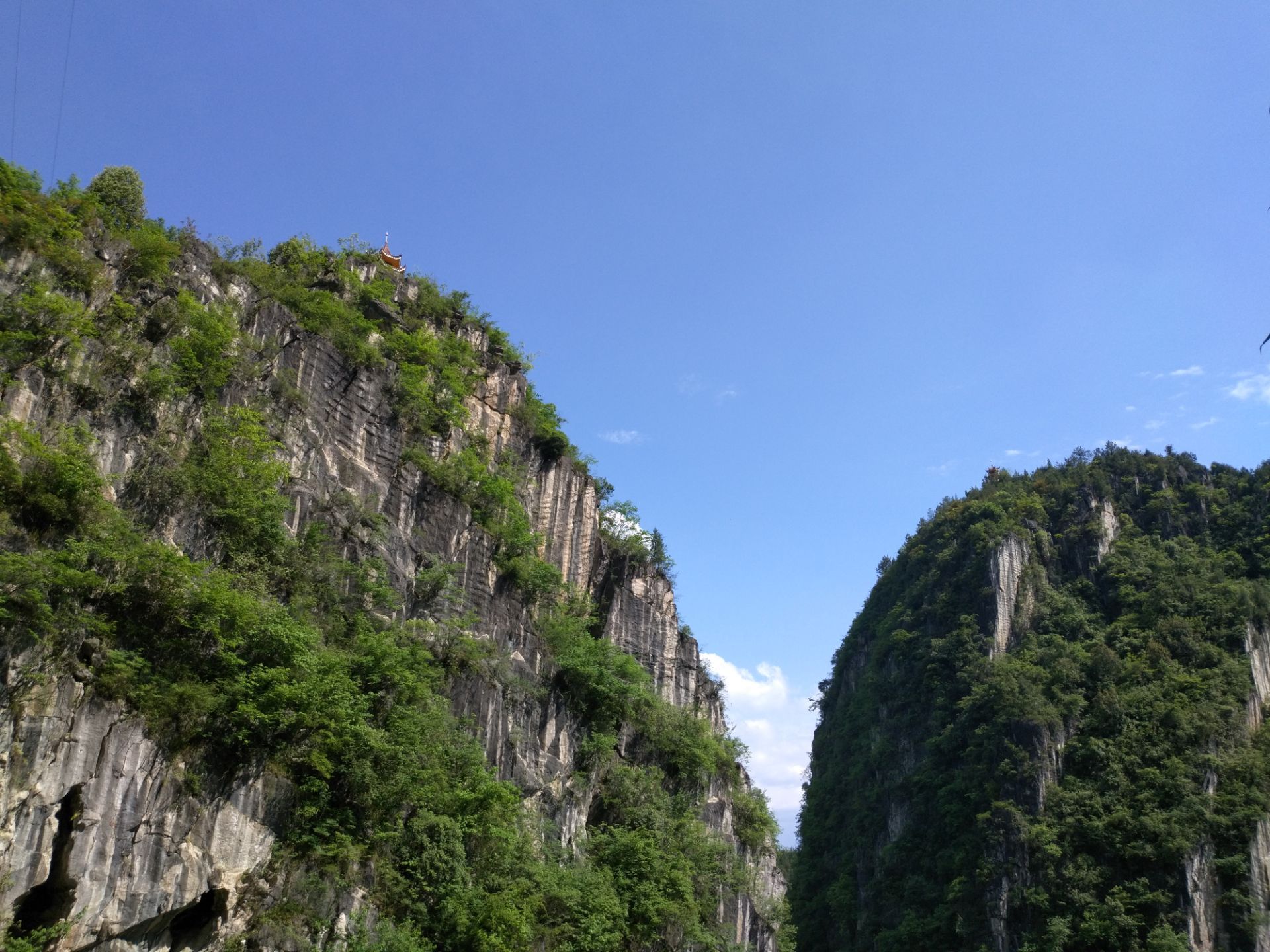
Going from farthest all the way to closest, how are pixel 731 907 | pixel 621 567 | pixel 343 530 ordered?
pixel 621 567 → pixel 731 907 → pixel 343 530

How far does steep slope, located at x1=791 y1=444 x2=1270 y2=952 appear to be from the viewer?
5425 cm

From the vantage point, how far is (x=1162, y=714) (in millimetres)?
61125

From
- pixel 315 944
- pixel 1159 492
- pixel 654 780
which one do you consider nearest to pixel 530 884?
pixel 315 944

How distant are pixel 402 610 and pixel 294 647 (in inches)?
219

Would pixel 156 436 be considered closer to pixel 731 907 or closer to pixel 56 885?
pixel 56 885

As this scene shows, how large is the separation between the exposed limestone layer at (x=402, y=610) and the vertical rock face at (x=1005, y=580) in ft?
125

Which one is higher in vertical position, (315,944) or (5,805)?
(5,805)

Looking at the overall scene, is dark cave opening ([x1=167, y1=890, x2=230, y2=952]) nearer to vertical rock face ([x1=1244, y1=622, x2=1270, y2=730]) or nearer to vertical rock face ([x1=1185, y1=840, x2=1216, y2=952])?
vertical rock face ([x1=1185, y1=840, x2=1216, y2=952])

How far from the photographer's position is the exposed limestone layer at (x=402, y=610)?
1471 centimetres

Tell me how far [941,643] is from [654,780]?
5001 centimetres

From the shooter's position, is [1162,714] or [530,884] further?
[1162,714]

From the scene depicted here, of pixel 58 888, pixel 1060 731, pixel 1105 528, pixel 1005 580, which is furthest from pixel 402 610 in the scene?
pixel 1105 528

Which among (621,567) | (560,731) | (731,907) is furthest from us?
(621,567)

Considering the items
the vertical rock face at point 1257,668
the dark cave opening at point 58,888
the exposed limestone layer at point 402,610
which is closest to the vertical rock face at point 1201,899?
the vertical rock face at point 1257,668
